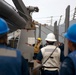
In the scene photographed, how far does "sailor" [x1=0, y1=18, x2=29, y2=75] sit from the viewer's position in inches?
133

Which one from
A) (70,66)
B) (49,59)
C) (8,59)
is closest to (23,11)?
(49,59)

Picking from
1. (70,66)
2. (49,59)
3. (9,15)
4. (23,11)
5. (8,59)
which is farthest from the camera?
(23,11)

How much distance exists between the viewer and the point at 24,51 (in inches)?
292

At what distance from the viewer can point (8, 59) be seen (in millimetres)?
3410

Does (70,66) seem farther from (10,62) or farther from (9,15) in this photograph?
(9,15)

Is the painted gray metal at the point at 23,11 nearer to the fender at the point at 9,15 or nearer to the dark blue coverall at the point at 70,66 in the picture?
the fender at the point at 9,15

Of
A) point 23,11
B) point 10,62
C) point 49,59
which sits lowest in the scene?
point 49,59

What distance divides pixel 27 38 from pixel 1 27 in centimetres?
A: 414

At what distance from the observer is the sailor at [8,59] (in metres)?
3.37

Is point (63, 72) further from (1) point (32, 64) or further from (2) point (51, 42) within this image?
(2) point (51, 42)

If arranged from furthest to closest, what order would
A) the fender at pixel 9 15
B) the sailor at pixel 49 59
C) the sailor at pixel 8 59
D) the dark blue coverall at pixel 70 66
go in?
the sailor at pixel 49 59, the fender at pixel 9 15, the sailor at pixel 8 59, the dark blue coverall at pixel 70 66

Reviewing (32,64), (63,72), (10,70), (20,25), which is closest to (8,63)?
(10,70)

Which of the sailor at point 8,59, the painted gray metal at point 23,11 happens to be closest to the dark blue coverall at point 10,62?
the sailor at point 8,59

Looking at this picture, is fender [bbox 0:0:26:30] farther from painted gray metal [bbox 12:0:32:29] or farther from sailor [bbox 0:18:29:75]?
sailor [bbox 0:18:29:75]
